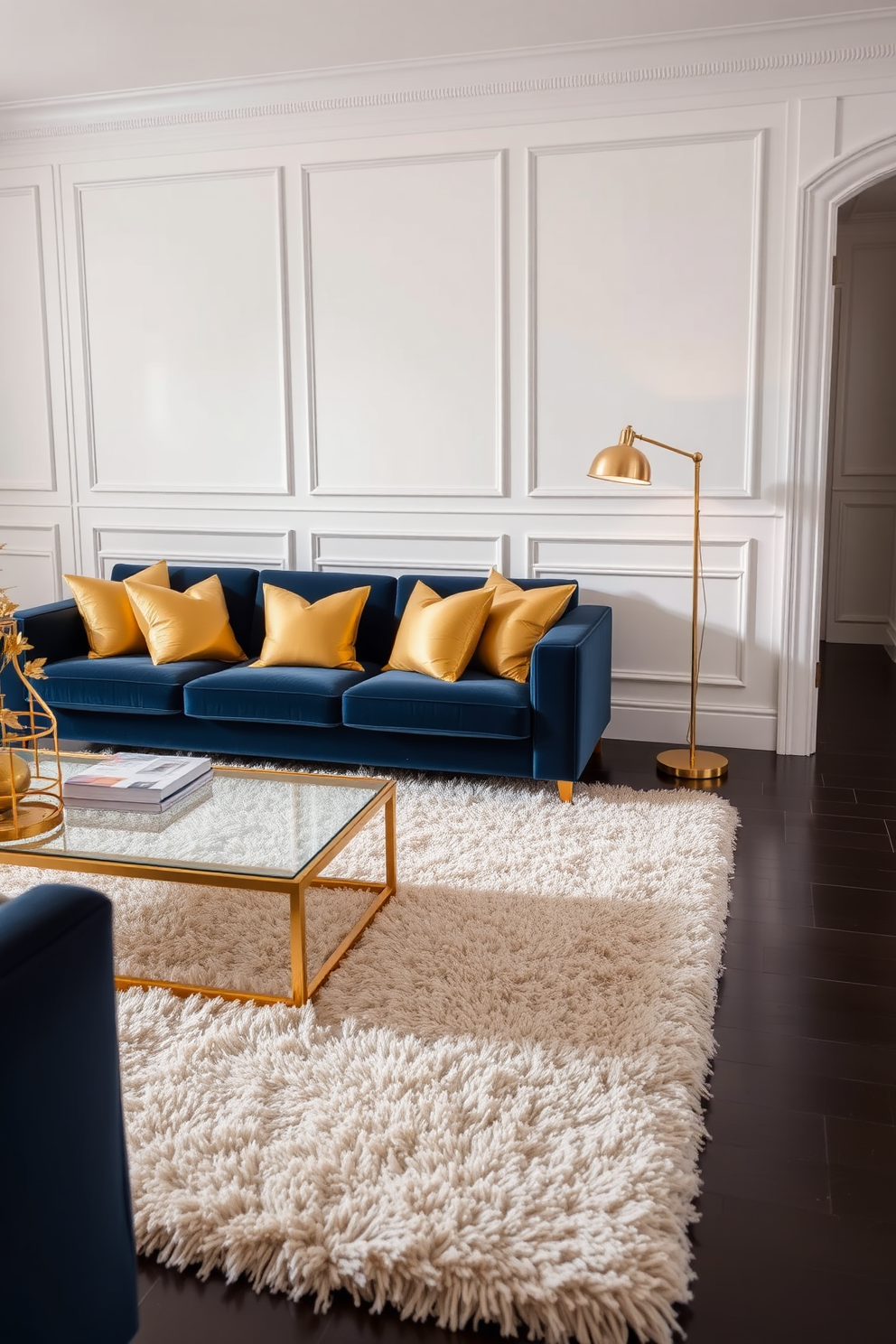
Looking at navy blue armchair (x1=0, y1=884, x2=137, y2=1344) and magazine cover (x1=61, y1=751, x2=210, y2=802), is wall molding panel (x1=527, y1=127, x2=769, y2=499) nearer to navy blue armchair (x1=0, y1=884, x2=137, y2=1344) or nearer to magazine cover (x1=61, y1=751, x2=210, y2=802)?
magazine cover (x1=61, y1=751, x2=210, y2=802)

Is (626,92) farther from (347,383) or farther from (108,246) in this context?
(108,246)

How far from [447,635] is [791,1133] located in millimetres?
2386

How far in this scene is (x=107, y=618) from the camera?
15.3 feet

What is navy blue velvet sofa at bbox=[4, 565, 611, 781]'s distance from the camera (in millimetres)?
3918

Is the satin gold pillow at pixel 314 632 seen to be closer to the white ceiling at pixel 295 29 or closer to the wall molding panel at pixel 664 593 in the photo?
the wall molding panel at pixel 664 593

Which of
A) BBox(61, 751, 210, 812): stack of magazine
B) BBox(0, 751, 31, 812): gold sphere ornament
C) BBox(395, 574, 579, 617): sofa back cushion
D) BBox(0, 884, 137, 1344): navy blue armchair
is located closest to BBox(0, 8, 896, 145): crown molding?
BBox(395, 574, 579, 617): sofa back cushion

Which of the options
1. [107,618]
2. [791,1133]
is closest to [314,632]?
[107,618]

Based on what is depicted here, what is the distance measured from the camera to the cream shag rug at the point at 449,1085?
5.70 ft

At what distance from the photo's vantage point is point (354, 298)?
16.4 feet

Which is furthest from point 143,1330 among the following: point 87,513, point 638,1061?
point 87,513

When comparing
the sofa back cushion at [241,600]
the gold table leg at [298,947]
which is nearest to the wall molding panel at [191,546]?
the sofa back cushion at [241,600]

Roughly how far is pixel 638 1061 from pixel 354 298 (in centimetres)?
375

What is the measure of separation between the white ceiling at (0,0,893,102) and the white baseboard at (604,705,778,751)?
2707 mm

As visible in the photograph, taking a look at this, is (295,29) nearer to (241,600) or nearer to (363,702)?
(241,600)
